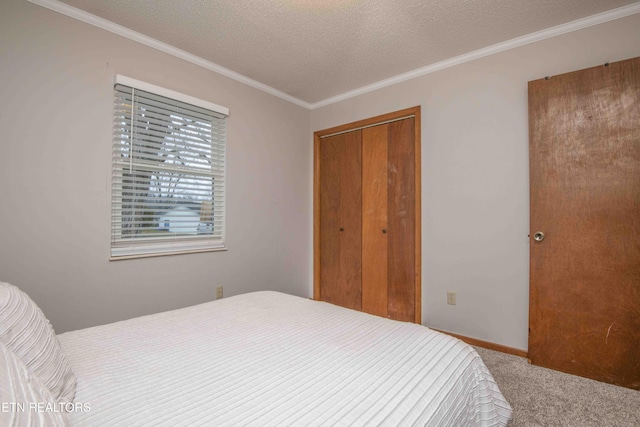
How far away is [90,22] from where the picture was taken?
2.01 metres

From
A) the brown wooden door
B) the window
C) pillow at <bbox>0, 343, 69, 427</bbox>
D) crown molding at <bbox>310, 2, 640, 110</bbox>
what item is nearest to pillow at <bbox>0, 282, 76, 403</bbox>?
pillow at <bbox>0, 343, 69, 427</bbox>

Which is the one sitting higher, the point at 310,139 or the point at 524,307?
the point at 310,139

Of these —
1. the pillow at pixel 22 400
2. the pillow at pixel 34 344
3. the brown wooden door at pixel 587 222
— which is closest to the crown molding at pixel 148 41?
the pillow at pixel 34 344

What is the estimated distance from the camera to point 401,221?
2895mm

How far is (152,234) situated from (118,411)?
185cm

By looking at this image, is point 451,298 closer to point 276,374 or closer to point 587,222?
point 587,222

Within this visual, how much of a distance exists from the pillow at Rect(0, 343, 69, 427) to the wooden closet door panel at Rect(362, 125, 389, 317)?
2.73m

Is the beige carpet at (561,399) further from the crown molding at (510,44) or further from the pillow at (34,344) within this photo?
the crown molding at (510,44)

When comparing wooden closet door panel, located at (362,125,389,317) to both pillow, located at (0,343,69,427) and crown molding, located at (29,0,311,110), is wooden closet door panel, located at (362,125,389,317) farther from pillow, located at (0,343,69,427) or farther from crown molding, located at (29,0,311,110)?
pillow, located at (0,343,69,427)

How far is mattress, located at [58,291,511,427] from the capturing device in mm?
729

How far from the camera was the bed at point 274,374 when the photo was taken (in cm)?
73

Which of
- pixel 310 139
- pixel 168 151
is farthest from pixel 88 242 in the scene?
pixel 310 139

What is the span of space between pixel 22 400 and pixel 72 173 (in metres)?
1.99

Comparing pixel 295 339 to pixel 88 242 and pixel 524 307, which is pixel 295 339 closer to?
pixel 88 242
